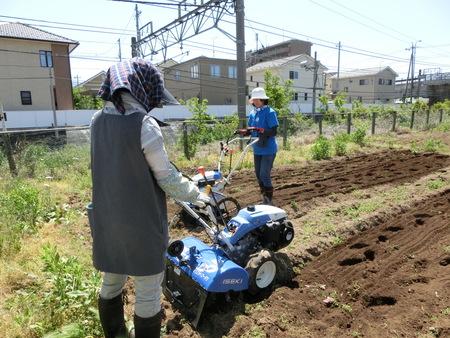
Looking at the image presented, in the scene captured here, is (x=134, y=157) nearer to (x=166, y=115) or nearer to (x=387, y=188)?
(x=387, y=188)

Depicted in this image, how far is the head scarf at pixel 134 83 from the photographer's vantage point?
1.84 m

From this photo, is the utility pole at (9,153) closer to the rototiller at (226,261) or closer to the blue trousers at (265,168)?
the blue trousers at (265,168)

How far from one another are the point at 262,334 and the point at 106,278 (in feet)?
4.30

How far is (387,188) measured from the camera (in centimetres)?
658

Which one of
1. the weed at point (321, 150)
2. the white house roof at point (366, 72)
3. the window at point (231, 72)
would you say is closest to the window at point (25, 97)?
the window at point (231, 72)

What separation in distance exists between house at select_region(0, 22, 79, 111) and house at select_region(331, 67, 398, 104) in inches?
1459

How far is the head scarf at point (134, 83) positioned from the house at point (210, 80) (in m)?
34.1

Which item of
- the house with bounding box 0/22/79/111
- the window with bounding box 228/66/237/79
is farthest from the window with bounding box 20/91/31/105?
the window with bounding box 228/66/237/79

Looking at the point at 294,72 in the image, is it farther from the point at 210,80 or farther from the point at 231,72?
the point at 210,80

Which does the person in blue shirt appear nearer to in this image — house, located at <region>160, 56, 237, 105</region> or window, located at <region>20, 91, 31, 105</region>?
window, located at <region>20, 91, 31, 105</region>

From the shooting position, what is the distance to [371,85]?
4928cm

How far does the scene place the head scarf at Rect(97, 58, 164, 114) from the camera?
72.4 inches

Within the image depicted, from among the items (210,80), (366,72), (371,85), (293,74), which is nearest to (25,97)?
(210,80)

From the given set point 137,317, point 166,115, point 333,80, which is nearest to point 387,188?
A: point 137,317
